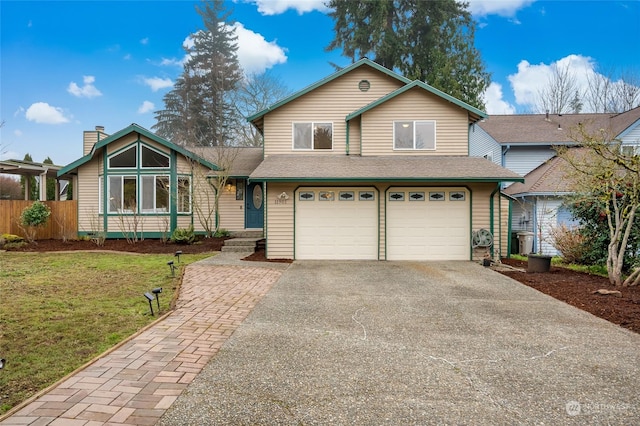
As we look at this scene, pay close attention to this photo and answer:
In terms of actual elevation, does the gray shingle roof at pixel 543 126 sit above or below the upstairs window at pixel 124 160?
above

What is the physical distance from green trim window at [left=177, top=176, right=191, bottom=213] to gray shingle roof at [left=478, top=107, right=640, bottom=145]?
50.2 feet

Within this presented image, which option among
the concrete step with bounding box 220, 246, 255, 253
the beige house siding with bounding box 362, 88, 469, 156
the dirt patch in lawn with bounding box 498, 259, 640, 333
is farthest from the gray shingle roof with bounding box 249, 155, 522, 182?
the concrete step with bounding box 220, 246, 255, 253

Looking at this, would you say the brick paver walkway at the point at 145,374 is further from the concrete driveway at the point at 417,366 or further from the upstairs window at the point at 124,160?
the upstairs window at the point at 124,160

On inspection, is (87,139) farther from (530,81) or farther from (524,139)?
(530,81)

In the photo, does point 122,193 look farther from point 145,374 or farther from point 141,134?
point 145,374

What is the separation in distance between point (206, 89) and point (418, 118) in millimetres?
25821

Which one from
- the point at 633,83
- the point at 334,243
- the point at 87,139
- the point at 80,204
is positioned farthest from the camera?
the point at 633,83

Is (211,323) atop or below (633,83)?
below

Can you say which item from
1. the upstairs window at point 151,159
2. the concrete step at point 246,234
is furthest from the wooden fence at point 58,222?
the concrete step at point 246,234

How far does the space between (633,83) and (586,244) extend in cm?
2496

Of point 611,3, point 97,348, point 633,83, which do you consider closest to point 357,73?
point 97,348

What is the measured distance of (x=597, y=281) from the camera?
8672mm

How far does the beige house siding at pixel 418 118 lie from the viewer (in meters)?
13.3

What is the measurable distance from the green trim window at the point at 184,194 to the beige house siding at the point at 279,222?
18.6 ft
